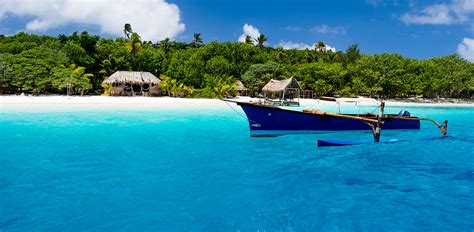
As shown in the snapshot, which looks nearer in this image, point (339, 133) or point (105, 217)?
point (105, 217)

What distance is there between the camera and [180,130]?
12797mm

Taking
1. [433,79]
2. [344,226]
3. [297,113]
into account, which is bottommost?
[344,226]

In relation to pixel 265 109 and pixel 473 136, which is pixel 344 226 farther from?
pixel 473 136

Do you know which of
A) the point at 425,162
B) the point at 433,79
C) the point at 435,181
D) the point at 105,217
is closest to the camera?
the point at 105,217

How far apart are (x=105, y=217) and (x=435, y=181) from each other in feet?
20.0

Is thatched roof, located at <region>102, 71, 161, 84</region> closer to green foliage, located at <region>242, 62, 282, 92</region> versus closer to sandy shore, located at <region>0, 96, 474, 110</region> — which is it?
sandy shore, located at <region>0, 96, 474, 110</region>

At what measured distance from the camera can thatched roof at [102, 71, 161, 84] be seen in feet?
96.1

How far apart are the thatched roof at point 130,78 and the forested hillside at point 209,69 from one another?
1324 mm

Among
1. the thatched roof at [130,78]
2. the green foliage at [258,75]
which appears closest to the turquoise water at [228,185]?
the thatched roof at [130,78]

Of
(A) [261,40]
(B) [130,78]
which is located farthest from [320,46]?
(B) [130,78]

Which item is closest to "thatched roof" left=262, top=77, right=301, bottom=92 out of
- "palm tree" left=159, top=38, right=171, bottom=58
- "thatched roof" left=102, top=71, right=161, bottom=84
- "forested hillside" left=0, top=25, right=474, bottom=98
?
"forested hillside" left=0, top=25, right=474, bottom=98

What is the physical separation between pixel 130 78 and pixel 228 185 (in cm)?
2643

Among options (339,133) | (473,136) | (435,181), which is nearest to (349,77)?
(473,136)

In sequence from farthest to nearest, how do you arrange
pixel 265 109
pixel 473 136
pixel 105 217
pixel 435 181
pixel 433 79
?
pixel 433 79 < pixel 473 136 < pixel 265 109 < pixel 435 181 < pixel 105 217
